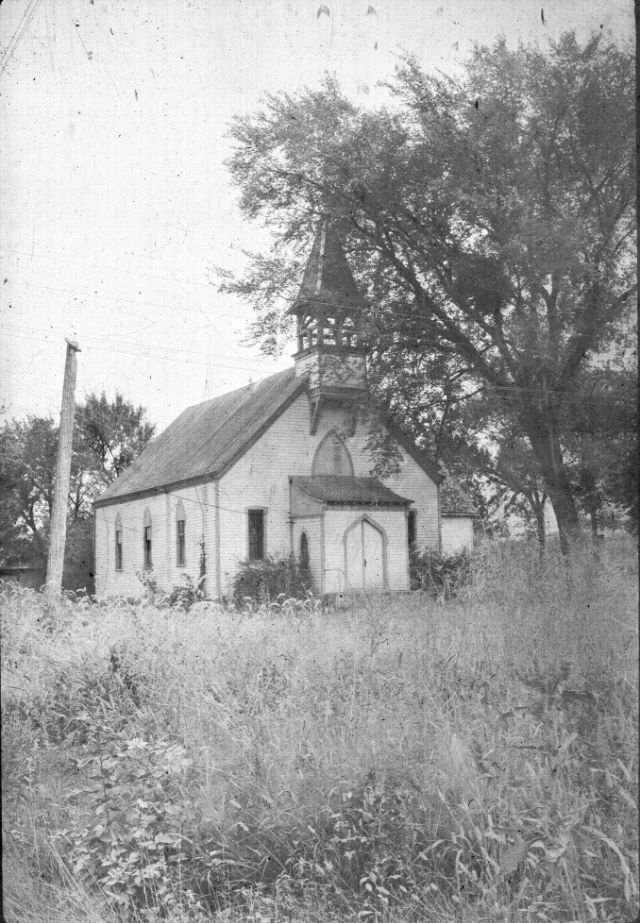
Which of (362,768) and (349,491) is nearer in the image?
(362,768)

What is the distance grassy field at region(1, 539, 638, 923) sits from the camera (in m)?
2.56

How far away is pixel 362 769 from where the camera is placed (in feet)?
9.59

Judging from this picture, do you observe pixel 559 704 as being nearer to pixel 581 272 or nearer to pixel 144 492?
pixel 581 272

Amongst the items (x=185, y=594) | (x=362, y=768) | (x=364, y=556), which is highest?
(x=364, y=556)

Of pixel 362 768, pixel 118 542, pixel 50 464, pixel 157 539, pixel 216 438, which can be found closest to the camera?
pixel 362 768

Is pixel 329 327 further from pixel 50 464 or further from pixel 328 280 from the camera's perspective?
pixel 50 464

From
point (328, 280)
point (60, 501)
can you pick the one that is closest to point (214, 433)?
point (328, 280)

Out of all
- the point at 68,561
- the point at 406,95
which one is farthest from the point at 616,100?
the point at 68,561

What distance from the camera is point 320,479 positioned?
325 cm

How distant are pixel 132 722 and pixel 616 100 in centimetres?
335

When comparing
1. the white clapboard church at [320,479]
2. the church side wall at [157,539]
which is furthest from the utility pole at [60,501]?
the white clapboard church at [320,479]

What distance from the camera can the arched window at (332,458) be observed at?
3186 mm

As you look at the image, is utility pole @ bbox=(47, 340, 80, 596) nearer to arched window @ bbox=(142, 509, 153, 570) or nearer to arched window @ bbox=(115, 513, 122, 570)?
arched window @ bbox=(115, 513, 122, 570)

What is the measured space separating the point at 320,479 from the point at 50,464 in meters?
1.59
